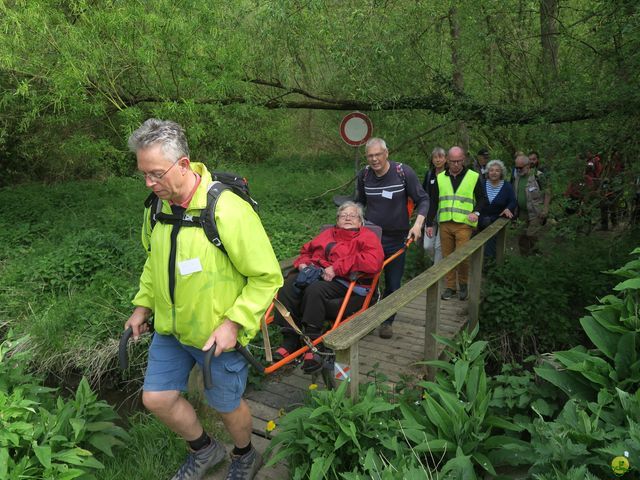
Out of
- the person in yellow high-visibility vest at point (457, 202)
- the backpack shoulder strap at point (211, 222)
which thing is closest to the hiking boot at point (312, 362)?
the backpack shoulder strap at point (211, 222)

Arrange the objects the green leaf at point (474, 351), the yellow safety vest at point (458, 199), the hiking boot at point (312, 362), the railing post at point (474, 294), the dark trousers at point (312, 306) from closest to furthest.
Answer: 1. the green leaf at point (474, 351)
2. the hiking boot at point (312, 362)
3. the dark trousers at point (312, 306)
4. the railing post at point (474, 294)
5. the yellow safety vest at point (458, 199)

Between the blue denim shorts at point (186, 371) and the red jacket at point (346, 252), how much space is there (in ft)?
4.74

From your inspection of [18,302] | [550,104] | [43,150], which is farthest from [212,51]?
[43,150]

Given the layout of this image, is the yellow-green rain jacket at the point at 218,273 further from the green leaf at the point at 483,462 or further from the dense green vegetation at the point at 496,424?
the green leaf at the point at 483,462

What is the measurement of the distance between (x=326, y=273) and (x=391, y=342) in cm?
151

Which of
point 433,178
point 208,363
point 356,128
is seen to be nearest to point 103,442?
point 208,363

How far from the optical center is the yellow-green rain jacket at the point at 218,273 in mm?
2279

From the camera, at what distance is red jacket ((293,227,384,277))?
3.78 meters

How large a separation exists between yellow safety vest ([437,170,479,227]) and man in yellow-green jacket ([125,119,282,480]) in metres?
3.81

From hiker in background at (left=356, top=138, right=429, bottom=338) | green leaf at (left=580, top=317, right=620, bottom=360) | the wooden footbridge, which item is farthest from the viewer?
hiker in background at (left=356, top=138, right=429, bottom=338)

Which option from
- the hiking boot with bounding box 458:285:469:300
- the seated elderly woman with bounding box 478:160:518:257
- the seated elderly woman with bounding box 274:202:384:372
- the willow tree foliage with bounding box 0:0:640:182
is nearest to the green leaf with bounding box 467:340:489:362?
the seated elderly woman with bounding box 274:202:384:372

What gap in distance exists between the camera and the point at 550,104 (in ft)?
21.8

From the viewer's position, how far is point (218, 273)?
2312 millimetres

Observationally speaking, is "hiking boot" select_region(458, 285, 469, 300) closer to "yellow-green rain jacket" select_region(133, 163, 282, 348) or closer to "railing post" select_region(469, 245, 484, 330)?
"railing post" select_region(469, 245, 484, 330)
